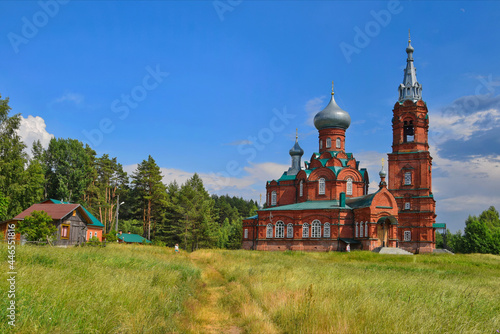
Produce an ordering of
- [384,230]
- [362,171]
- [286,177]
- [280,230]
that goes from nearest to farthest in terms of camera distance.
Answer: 1. [384,230]
2. [280,230]
3. [362,171]
4. [286,177]

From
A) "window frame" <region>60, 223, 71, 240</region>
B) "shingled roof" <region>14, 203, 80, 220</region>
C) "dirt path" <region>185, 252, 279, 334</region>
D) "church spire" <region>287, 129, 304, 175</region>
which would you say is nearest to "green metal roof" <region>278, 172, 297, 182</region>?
"church spire" <region>287, 129, 304, 175</region>

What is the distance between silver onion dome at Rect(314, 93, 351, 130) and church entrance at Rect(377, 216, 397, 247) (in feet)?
48.4

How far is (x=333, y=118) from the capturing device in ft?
160

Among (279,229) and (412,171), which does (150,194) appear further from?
(412,171)

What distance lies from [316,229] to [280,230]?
171 inches

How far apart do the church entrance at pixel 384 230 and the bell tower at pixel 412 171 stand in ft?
15.2

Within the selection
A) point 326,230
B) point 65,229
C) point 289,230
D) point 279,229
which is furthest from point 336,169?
point 65,229

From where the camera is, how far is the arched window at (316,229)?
138 feet

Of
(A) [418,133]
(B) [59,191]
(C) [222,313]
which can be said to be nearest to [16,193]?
(B) [59,191]

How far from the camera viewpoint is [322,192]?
45531mm

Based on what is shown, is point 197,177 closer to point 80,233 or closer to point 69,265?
point 80,233

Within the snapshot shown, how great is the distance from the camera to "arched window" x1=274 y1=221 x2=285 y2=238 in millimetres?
44156

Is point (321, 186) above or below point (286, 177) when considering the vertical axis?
below

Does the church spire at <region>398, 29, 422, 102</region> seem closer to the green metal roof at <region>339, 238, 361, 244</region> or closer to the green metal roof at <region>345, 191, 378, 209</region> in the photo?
the green metal roof at <region>345, 191, 378, 209</region>
